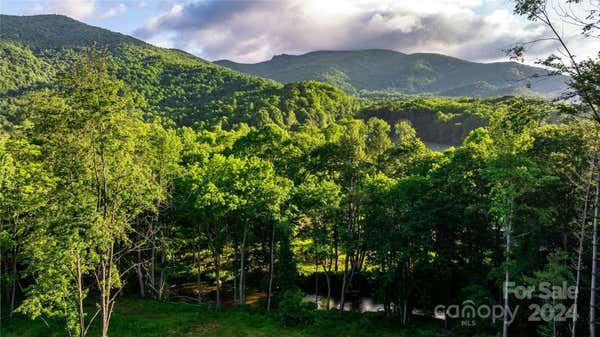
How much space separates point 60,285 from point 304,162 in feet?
81.7

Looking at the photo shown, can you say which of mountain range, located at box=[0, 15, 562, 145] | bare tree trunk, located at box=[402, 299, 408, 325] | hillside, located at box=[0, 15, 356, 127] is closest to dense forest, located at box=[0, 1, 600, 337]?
bare tree trunk, located at box=[402, 299, 408, 325]

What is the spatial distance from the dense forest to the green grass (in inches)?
6.9

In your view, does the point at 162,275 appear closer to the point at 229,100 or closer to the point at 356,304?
the point at 356,304

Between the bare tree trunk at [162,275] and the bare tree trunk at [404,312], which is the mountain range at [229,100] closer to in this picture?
the bare tree trunk at [162,275]

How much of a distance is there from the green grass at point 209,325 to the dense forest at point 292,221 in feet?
0.57

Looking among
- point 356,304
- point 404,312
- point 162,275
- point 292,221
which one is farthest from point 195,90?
point 404,312

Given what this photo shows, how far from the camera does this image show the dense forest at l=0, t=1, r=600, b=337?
17.0m

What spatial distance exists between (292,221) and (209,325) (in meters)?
10.0

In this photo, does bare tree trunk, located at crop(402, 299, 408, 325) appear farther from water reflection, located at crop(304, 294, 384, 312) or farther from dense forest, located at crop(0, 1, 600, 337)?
water reflection, located at crop(304, 294, 384, 312)

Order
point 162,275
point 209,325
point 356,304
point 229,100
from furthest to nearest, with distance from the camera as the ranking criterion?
1. point 229,100
2. point 356,304
3. point 162,275
4. point 209,325

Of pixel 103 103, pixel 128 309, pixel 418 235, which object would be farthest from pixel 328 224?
pixel 103 103

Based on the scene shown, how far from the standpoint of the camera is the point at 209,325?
92.0 feet

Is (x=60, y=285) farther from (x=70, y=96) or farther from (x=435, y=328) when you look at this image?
(x=435, y=328)

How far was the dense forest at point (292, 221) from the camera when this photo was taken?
16984 mm
